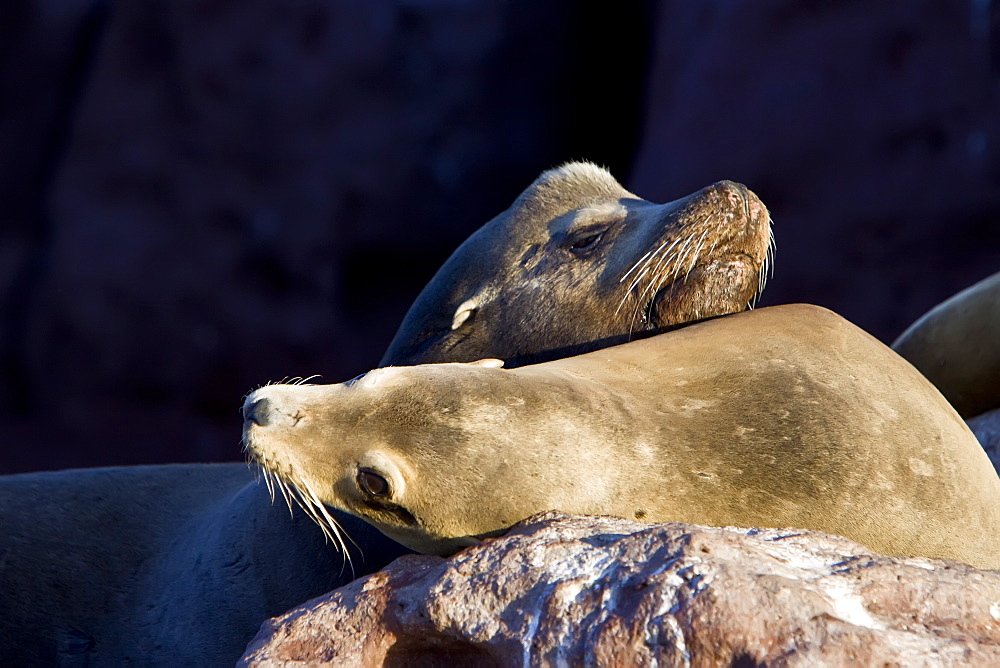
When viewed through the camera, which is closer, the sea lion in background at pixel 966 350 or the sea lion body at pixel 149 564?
the sea lion body at pixel 149 564

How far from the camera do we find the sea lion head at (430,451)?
2.60 m

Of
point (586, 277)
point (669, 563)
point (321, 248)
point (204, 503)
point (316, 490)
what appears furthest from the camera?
point (321, 248)

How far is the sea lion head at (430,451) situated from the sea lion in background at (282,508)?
0.69m

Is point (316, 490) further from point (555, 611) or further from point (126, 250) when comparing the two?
point (126, 250)

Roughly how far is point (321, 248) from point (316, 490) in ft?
23.3

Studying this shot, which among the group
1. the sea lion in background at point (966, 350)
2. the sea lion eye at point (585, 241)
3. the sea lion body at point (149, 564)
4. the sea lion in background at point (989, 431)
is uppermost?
the sea lion eye at point (585, 241)

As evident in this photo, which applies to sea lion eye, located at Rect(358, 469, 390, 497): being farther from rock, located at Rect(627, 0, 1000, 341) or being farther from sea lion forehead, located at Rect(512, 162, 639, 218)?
rock, located at Rect(627, 0, 1000, 341)

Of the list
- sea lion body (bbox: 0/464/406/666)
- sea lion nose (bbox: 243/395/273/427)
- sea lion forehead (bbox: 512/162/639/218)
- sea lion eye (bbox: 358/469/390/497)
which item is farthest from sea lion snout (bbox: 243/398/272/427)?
sea lion forehead (bbox: 512/162/639/218)

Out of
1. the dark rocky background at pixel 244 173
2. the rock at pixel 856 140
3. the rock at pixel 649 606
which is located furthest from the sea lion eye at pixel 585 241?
the dark rocky background at pixel 244 173

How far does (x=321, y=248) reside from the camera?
31.5 feet

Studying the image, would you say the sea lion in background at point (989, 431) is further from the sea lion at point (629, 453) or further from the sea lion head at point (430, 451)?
the sea lion head at point (430, 451)

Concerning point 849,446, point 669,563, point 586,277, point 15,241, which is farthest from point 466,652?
point 15,241

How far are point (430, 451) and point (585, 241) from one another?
1687mm

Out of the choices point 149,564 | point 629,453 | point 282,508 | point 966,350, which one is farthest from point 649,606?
point 966,350
